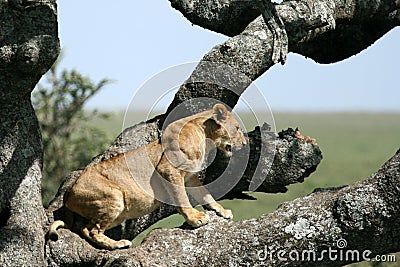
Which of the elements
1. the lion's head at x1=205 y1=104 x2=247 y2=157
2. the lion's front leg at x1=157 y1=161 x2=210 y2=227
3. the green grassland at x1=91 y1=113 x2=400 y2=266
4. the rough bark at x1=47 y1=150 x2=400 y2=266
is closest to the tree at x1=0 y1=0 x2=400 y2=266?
the rough bark at x1=47 y1=150 x2=400 y2=266

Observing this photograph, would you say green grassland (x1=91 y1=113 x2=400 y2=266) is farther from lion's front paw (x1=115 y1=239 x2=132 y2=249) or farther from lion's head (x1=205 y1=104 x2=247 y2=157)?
lion's front paw (x1=115 y1=239 x2=132 y2=249)

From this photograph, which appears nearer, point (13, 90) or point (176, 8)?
point (13, 90)

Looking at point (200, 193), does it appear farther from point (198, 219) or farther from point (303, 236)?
point (303, 236)

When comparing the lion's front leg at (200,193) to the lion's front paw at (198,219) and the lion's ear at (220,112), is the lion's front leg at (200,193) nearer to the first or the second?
the lion's front paw at (198,219)

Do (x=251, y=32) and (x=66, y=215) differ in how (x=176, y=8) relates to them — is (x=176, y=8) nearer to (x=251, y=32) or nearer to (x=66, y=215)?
(x=251, y=32)

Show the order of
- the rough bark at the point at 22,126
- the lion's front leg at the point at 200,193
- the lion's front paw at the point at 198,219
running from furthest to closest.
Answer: the lion's front leg at the point at 200,193
the lion's front paw at the point at 198,219
the rough bark at the point at 22,126

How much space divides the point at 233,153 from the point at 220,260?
1.32m

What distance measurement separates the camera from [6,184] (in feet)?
20.2

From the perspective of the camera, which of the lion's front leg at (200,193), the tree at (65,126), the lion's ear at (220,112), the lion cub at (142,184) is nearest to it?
the lion cub at (142,184)

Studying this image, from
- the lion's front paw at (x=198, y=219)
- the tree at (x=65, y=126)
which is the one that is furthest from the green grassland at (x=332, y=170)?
the lion's front paw at (x=198, y=219)

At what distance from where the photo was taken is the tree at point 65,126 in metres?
13.8

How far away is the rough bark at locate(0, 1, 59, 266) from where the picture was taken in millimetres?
5730

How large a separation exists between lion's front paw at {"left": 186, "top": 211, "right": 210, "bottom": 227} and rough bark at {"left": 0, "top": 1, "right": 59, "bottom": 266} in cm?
117

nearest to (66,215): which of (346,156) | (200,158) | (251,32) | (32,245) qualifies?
(32,245)
